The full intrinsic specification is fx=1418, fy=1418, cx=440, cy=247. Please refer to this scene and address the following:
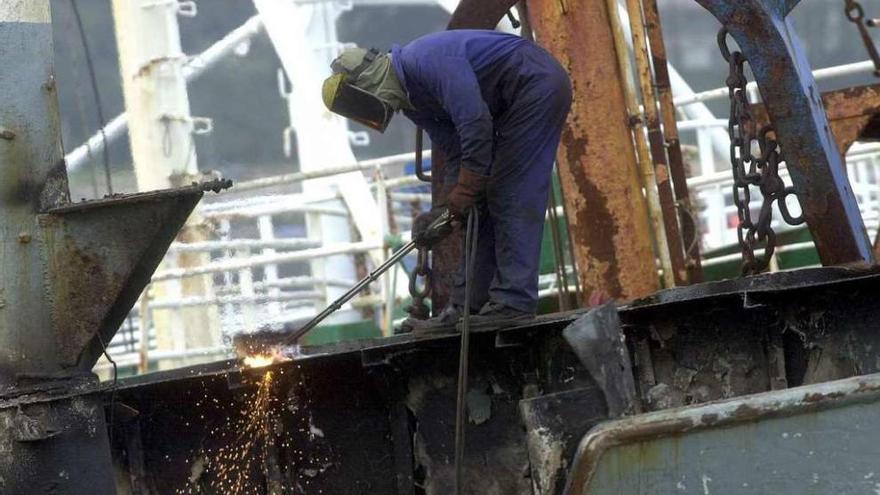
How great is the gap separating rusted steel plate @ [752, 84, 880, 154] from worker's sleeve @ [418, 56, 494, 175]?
2.37 meters

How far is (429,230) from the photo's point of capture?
570 centimetres

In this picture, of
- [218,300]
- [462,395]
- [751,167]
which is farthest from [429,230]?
[218,300]

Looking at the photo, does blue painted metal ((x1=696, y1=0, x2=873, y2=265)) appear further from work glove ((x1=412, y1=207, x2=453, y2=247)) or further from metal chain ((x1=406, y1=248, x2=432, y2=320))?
metal chain ((x1=406, y1=248, x2=432, y2=320))

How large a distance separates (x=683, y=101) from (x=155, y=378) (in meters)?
6.89

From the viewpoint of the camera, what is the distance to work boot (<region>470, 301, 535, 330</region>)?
5.09 meters

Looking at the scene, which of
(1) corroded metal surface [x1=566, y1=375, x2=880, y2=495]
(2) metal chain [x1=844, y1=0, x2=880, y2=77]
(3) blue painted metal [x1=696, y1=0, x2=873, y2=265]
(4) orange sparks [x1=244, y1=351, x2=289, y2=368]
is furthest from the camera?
(2) metal chain [x1=844, y1=0, x2=880, y2=77]

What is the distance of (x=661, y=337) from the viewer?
15.7 ft

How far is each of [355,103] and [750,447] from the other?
253 centimetres

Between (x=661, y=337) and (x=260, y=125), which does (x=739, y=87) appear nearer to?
(x=661, y=337)

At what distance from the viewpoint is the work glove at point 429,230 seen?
5688 mm

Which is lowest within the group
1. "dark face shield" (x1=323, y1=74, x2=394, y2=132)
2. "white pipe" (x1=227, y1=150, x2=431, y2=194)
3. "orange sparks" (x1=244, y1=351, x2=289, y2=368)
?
"orange sparks" (x1=244, y1=351, x2=289, y2=368)

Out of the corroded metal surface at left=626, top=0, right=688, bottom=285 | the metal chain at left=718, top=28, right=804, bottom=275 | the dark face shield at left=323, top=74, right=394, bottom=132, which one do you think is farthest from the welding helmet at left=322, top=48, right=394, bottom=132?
the corroded metal surface at left=626, top=0, right=688, bottom=285

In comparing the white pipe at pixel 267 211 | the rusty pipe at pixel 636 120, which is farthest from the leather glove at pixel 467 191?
the white pipe at pixel 267 211

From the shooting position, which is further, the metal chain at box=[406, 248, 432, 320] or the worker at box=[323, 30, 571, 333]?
the metal chain at box=[406, 248, 432, 320]
